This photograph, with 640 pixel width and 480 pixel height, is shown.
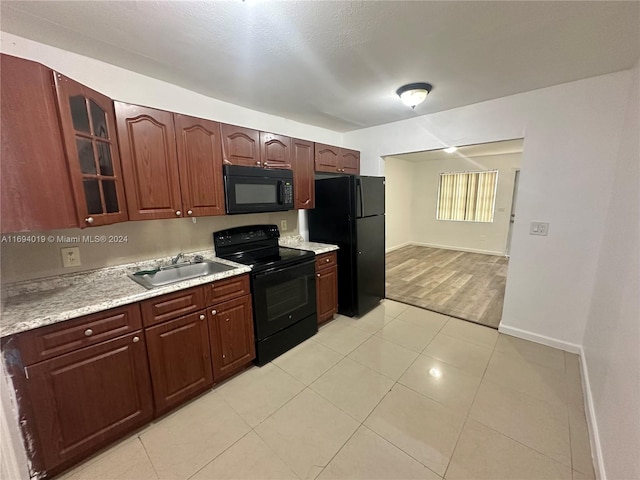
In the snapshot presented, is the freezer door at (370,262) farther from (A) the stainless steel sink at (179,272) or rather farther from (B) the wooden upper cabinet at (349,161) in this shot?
(A) the stainless steel sink at (179,272)

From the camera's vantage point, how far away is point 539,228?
2.43 meters

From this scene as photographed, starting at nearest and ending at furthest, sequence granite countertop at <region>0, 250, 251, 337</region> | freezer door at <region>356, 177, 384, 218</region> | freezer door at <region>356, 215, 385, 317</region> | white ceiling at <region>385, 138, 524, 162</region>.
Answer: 1. granite countertop at <region>0, 250, 251, 337</region>
2. freezer door at <region>356, 177, 384, 218</region>
3. freezer door at <region>356, 215, 385, 317</region>
4. white ceiling at <region>385, 138, 524, 162</region>

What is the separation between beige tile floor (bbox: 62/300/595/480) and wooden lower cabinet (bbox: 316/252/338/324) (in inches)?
18.9

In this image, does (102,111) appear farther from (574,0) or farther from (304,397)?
(574,0)

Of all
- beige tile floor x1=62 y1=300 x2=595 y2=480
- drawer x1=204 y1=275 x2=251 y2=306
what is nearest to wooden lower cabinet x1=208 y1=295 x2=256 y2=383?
drawer x1=204 y1=275 x2=251 y2=306

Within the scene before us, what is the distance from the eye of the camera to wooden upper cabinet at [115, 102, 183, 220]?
5.46 ft

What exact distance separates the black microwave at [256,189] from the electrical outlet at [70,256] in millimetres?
1037

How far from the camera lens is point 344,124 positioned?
3420mm

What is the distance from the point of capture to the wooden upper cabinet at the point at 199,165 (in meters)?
1.91

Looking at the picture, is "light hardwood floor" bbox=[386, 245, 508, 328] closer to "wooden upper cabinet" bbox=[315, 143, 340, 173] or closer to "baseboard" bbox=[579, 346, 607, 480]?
"baseboard" bbox=[579, 346, 607, 480]

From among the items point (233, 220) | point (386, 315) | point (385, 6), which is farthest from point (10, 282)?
point (386, 315)

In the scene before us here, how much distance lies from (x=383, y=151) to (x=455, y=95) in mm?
1119

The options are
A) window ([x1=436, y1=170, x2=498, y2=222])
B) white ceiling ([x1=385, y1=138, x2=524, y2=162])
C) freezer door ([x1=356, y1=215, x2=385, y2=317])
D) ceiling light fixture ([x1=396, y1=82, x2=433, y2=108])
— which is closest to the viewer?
ceiling light fixture ([x1=396, y1=82, x2=433, y2=108])

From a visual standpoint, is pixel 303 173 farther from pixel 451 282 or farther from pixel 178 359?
pixel 451 282
